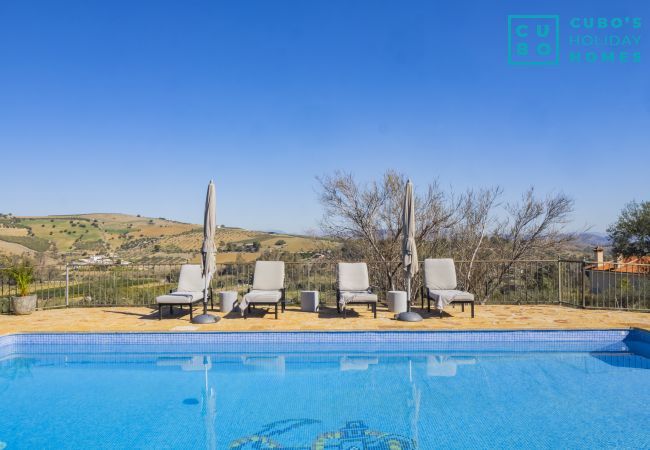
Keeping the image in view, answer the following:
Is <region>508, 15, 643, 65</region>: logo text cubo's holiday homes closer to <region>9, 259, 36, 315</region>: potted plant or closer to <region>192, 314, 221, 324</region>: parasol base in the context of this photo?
<region>192, 314, 221, 324</region>: parasol base

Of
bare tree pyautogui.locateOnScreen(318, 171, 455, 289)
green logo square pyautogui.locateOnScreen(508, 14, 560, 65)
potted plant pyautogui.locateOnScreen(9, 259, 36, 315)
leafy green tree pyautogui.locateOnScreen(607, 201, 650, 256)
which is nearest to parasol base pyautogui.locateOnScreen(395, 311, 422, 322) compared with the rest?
bare tree pyautogui.locateOnScreen(318, 171, 455, 289)

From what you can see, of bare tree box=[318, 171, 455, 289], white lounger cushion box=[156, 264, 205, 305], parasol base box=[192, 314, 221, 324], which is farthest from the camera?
bare tree box=[318, 171, 455, 289]

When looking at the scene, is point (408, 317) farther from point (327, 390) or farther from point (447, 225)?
point (447, 225)

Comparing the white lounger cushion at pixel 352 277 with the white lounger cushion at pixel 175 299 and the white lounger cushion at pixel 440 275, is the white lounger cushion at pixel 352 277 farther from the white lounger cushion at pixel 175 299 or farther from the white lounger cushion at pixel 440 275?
the white lounger cushion at pixel 175 299

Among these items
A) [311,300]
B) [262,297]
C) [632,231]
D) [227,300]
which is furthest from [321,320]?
[632,231]

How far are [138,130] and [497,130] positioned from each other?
15450mm

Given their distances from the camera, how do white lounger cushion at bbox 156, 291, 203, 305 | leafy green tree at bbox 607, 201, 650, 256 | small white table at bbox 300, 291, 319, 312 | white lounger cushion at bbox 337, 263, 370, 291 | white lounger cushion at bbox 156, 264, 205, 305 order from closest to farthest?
white lounger cushion at bbox 156, 291, 203, 305
white lounger cushion at bbox 156, 264, 205, 305
white lounger cushion at bbox 337, 263, 370, 291
small white table at bbox 300, 291, 319, 312
leafy green tree at bbox 607, 201, 650, 256

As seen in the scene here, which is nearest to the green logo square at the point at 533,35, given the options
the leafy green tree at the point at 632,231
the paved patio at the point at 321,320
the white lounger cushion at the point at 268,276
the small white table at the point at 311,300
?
the paved patio at the point at 321,320

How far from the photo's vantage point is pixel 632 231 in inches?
909

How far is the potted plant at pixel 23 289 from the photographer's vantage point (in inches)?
334

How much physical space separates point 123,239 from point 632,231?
3987cm

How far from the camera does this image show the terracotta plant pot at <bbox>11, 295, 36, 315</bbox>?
858cm

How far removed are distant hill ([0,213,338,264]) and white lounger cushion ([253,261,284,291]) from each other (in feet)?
63.7

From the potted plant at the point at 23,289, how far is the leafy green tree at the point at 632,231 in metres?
25.3
